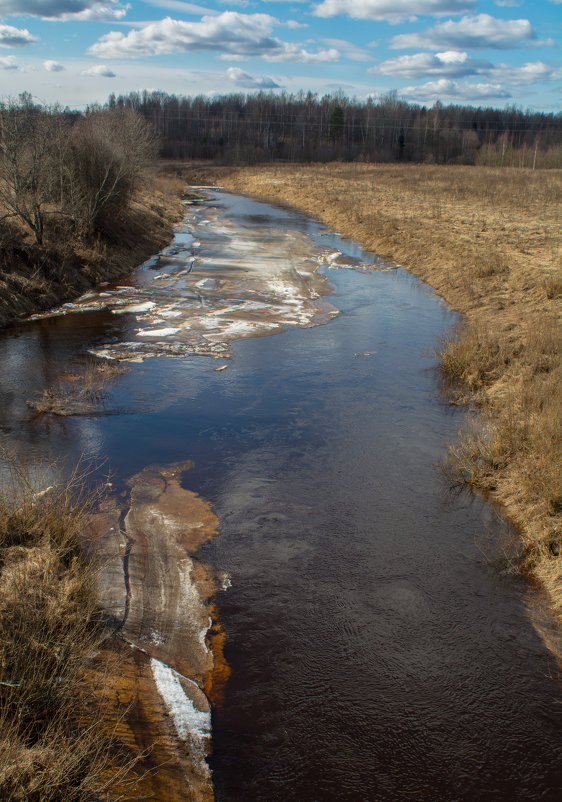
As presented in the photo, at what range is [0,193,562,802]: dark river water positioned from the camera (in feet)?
15.5

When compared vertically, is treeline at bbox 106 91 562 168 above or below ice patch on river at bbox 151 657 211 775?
above

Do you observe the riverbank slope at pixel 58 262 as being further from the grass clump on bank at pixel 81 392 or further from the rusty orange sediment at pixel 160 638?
the rusty orange sediment at pixel 160 638

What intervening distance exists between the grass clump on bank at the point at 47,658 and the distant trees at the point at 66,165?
42.7 feet

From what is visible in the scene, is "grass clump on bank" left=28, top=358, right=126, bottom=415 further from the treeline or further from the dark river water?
the treeline

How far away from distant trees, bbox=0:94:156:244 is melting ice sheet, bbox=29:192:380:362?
8.67ft

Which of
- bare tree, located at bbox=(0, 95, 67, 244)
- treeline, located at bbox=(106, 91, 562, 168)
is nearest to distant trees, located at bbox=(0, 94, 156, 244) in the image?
bare tree, located at bbox=(0, 95, 67, 244)

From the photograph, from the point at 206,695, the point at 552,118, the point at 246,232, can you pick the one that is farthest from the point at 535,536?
the point at 552,118

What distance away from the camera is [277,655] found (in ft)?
18.4

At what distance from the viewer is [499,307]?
16125mm

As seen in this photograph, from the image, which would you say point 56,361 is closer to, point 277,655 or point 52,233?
point 52,233

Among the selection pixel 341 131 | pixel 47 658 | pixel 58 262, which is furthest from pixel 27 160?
pixel 341 131

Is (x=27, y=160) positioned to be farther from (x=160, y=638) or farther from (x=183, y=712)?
(x=183, y=712)

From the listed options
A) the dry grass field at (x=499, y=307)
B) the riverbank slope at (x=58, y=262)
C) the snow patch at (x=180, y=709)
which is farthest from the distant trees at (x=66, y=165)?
the snow patch at (x=180, y=709)

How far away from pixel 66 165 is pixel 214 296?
671 centimetres
